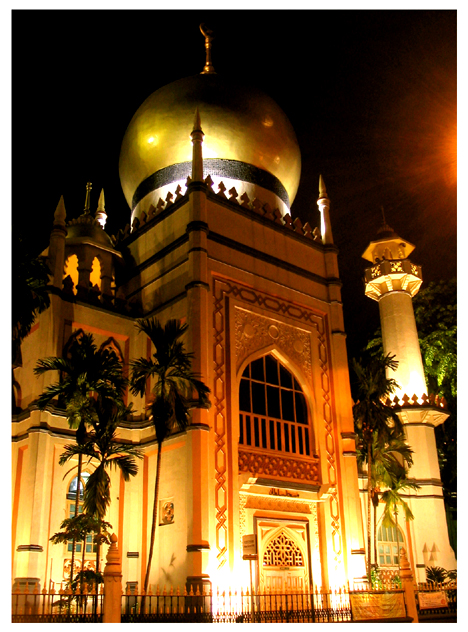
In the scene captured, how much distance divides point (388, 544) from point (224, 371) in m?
9.14

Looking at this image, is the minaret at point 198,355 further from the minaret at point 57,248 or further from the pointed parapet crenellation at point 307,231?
the pointed parapet crenellation at point 307,231

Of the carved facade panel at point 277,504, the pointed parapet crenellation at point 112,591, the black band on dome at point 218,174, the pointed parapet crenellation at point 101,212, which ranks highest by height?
the pointed parapet crenellation at point 101,212

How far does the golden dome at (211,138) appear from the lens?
882 inches

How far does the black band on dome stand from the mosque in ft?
0.17

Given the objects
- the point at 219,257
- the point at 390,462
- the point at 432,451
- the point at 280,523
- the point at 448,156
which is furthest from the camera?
the point at 432,451

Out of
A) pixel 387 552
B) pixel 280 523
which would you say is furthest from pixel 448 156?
pixel 387 552

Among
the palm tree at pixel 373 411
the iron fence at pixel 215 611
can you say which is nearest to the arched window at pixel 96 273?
the palm tree at pixel 373 411

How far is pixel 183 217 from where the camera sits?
19.8 metres

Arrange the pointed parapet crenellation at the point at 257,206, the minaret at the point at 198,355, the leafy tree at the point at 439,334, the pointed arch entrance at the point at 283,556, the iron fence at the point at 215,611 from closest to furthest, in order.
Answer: the iron fence at the point at 215,611 < the minaret at the point at 198,355 < the pointed arch entrance at the point at 283,556 < the pointed parapet crenellation at the point at 257,206 < the leafy tree at the point at 439,334

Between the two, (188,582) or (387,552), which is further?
(387,552)

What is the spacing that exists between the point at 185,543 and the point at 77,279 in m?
9.30

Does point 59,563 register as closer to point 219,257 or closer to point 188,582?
point 188,582

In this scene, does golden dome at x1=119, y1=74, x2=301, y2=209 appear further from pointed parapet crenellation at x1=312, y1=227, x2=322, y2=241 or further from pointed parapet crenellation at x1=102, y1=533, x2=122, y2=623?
pointed parapet crenellation at x1=102, y1=533, x2=122, y2=623

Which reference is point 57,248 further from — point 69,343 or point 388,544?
point 388,544
